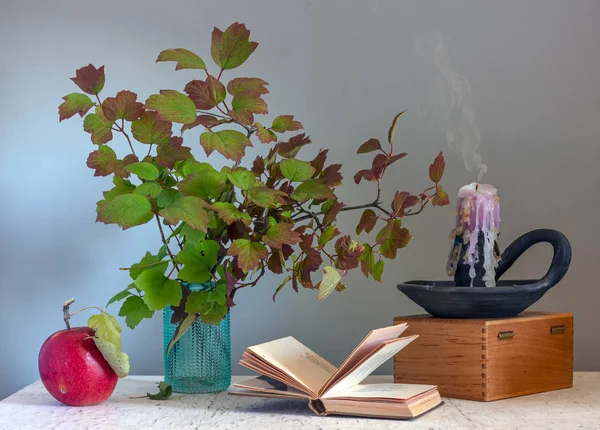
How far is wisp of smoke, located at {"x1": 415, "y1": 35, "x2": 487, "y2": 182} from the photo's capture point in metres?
1.50

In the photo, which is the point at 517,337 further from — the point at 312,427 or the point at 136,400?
the point at 136,400

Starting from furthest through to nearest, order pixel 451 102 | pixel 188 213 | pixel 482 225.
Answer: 1. pixel 451 102
2. pixel 482 225
3. pixel 188 213

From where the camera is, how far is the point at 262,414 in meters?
1.06

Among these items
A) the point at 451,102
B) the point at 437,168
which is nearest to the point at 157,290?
the point at 437,168

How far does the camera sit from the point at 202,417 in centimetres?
104

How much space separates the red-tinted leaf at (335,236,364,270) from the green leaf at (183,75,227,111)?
316mm

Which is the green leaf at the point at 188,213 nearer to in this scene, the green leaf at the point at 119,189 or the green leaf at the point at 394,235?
the green leaf at the point at 119,189

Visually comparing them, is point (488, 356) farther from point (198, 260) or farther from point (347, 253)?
point (198, 260)

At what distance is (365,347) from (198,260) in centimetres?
30

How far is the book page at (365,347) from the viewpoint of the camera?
1.03 m

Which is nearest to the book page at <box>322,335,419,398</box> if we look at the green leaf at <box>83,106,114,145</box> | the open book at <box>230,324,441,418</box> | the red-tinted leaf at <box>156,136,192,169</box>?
the open book at <box>230,324,441,418</box>

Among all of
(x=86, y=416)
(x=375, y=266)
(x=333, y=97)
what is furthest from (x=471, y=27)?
(x=86, y=416)

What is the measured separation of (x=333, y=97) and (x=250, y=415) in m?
0.75

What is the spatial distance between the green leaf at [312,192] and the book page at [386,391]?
31 cm
